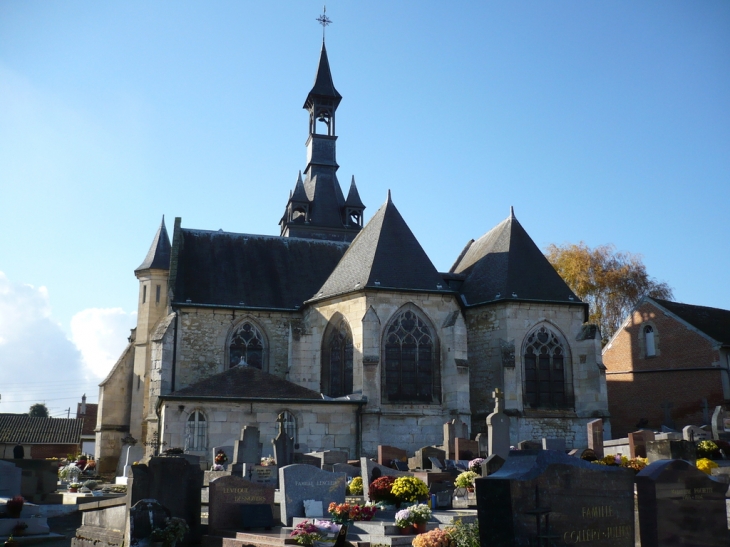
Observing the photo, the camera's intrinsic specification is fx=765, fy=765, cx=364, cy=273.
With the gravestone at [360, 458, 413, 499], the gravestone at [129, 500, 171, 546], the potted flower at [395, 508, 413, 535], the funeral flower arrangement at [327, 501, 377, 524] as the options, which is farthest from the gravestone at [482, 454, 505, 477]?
the gravestone at [129, 500, 171, 546]

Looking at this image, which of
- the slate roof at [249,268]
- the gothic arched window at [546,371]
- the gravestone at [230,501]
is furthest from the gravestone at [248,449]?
the gothic arched window at [546,371]

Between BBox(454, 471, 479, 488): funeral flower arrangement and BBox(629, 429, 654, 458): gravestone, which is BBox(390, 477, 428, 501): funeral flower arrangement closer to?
BBox(454, 471, 479, 488): funeral flower arrangement

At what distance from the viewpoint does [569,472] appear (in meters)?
7.61

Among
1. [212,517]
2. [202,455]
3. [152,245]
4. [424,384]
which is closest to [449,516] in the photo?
[212,517]

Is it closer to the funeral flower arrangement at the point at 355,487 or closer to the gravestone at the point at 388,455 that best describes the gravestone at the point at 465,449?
the gravestone at the point at 388,455

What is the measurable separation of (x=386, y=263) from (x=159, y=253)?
37.5ft

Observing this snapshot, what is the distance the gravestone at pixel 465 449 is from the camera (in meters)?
19.4

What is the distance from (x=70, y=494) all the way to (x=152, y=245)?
16.6m

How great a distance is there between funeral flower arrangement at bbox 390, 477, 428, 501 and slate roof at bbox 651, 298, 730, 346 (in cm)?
2056

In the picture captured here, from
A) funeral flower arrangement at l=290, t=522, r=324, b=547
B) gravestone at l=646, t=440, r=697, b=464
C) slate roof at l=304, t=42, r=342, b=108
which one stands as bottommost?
funeral flower arrangement at l=290, t=522, r=324, b=547

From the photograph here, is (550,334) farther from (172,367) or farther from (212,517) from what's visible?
(212,517)

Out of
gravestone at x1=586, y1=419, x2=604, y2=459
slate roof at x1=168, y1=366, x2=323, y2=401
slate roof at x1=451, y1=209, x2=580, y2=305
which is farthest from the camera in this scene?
slate roof at x1=451, y1=209, x2=580, y2=305

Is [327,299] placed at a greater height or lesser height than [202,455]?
greater

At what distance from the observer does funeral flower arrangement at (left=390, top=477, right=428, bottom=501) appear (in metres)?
13.3
